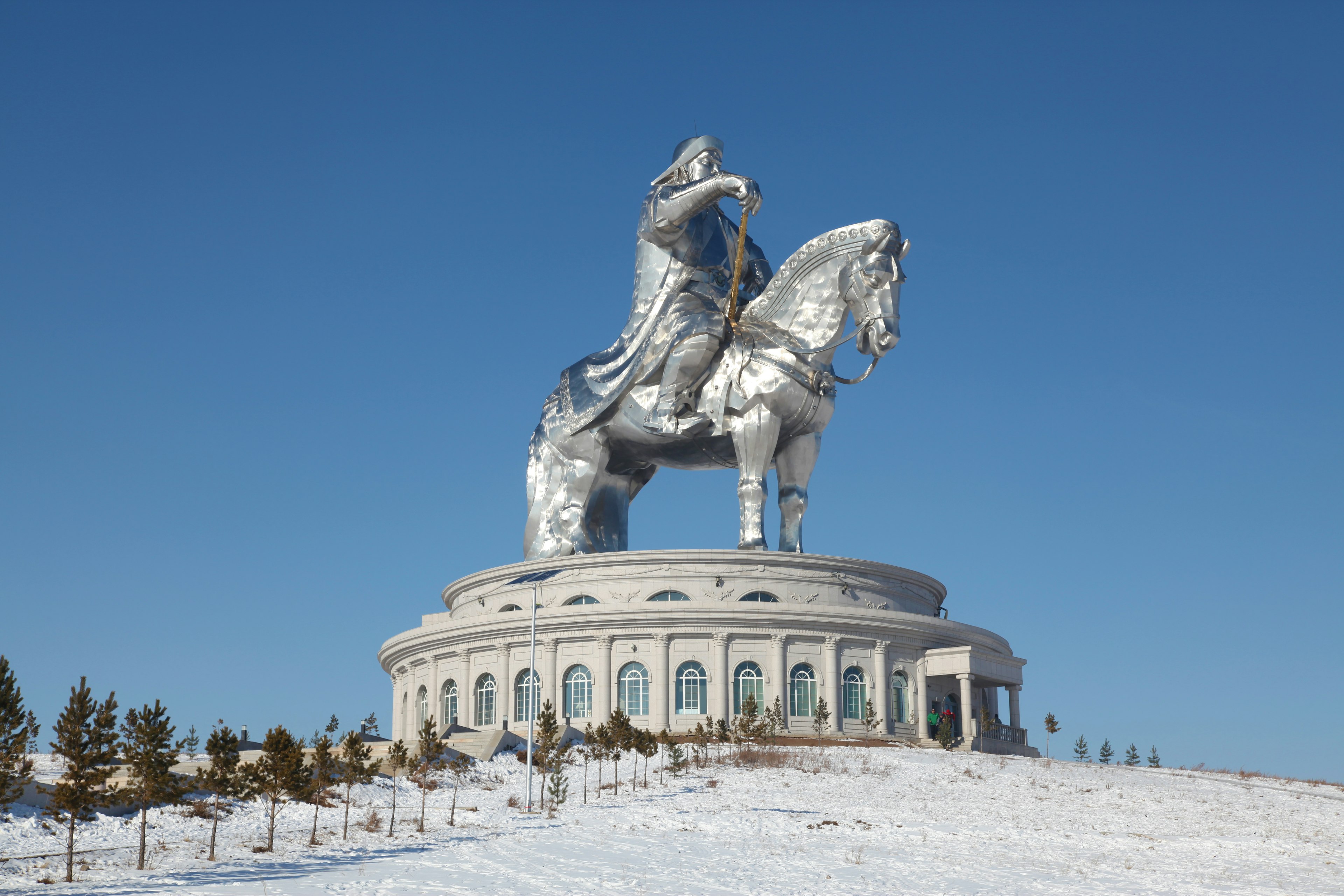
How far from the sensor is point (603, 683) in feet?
124

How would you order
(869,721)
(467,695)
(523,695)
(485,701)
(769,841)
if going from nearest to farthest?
1. (769,841)
2. (869,721)
3. (523,695)
4. (485,701)
5. (467,695)

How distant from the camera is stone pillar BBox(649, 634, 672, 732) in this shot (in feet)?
122

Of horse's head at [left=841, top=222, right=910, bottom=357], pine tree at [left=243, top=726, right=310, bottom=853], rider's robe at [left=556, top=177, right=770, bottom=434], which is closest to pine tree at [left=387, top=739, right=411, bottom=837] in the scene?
pine tree at [left=243, top=726, right=310, bottom=853]

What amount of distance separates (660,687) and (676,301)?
10.6 meters

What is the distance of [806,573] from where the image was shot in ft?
127

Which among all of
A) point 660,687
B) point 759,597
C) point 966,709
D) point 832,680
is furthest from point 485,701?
point 966,709

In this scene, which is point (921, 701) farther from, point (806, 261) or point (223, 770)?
point (223, 770)

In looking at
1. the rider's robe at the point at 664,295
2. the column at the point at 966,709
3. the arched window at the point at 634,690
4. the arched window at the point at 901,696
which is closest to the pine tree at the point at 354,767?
the arched window at the point at 634,690

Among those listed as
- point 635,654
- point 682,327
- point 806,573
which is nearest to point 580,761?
point 635,654

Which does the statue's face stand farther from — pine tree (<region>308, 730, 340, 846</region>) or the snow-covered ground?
pine tree (<region>308, 730, 340, 846</region>)

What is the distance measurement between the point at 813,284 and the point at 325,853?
73.1 feet

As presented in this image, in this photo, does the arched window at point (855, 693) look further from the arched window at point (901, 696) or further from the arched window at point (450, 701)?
the arched window at point (450, 701)

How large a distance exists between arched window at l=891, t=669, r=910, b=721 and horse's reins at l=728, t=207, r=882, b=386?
856 centimetres

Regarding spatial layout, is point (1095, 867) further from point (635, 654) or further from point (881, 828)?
point (635, 654)
